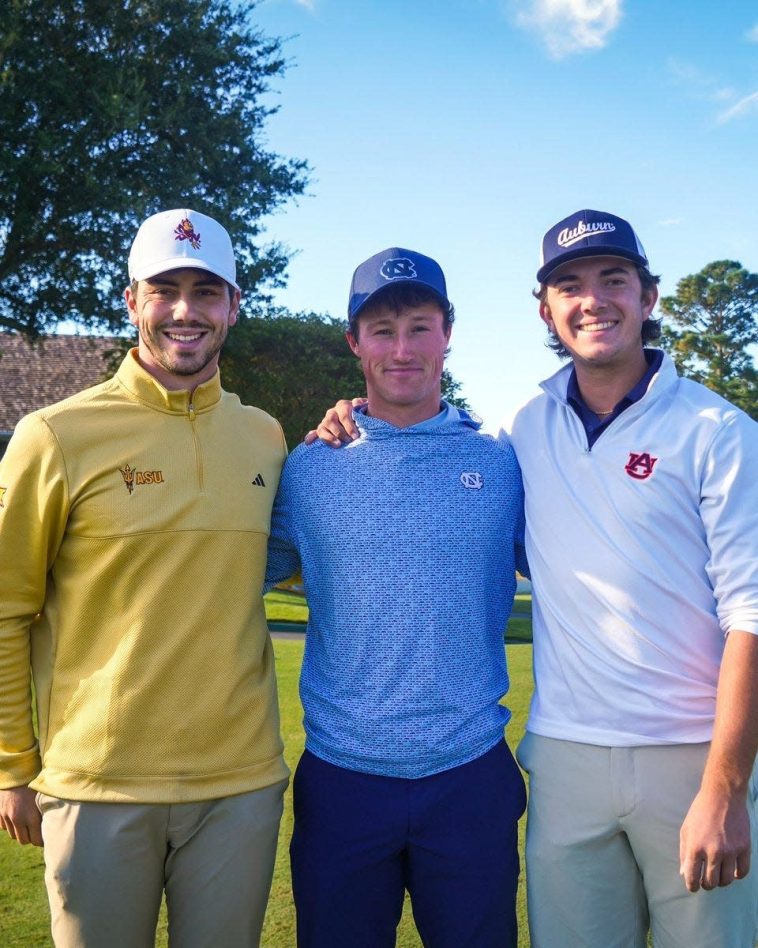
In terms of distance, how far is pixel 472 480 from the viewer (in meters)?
3.30

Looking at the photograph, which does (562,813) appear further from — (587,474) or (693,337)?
(693,337)

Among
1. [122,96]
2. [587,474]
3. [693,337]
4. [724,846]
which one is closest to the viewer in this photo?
[724,846]

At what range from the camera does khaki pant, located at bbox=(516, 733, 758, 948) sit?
2.88m

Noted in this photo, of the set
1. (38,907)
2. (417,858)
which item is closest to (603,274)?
→ (417,858)

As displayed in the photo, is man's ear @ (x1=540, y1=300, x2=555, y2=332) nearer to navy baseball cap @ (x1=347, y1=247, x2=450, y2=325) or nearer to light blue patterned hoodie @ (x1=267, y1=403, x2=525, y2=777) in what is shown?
navy baseball cap @ (x1=347, y1=247, x2=450, y2=325)

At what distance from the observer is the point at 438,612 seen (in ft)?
10.2

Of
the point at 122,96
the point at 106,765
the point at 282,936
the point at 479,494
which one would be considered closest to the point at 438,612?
the point at 479,494

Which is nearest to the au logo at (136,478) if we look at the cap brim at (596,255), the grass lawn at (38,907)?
the cap brim at (596,255)

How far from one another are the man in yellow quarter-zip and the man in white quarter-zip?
940mm

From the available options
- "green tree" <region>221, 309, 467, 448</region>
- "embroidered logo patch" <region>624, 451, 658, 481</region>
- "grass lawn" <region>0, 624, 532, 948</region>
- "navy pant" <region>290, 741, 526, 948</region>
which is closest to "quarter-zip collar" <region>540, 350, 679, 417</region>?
"embroidered logo patch" <region>624, 451, 658, 481</region>

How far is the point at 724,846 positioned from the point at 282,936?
6.90 ft

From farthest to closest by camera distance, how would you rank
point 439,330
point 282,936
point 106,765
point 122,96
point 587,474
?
point 122,96 → point 282,936 → point 439,330 → point 587,474 → point 106,765

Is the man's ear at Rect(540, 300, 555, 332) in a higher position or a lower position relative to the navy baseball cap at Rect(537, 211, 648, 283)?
lower

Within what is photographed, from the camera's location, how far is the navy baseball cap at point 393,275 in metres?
3.49
